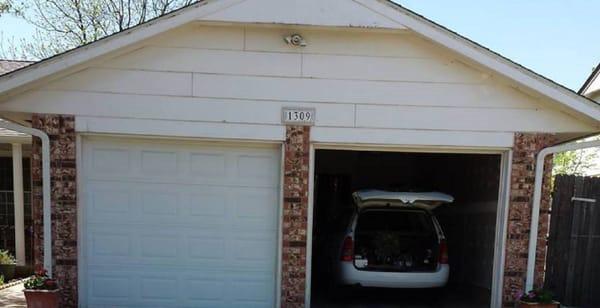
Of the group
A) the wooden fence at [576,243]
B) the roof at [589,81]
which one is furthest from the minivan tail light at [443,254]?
the roof at [589,81]

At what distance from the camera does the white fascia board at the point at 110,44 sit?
190 inches

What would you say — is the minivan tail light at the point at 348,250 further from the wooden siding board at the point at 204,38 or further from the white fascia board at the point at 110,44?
the white fascia board at the point at 110,44

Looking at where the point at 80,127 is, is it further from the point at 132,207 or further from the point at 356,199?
the point at 356,199

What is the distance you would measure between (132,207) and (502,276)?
5133mm

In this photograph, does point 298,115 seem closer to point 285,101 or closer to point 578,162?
point 285,101

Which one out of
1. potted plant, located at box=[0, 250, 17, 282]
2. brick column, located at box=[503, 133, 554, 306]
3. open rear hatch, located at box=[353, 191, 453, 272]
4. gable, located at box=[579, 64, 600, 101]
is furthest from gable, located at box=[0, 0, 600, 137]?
gable, located at box=[579, 64, 600, 101]

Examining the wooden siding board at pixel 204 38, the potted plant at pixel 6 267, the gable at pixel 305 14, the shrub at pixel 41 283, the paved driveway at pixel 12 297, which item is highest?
the gable at pixel 305 14

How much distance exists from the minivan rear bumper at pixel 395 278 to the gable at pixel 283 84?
2.10m

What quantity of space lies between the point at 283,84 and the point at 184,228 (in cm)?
237

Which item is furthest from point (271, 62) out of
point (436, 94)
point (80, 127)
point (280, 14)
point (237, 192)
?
point (80, 127)

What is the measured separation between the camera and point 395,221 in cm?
637

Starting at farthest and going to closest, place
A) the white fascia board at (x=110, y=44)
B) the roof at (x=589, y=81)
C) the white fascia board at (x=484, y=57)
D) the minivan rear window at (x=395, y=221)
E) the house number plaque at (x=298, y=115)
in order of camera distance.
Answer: the roof at (x=589, y=81), the minivan rear window at (x=395, y=221), the house number plaque at (x=298, y=115), the white fascia board at (x=484, y=57), the white fascia board at (x=110, y=44)

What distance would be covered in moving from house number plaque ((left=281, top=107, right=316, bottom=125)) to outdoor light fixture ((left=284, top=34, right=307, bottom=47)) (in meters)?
0.82

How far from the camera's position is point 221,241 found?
5520 mm
